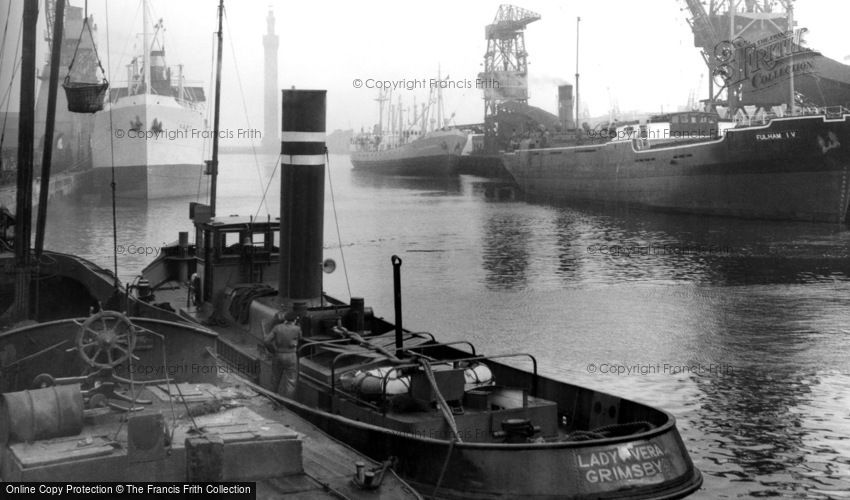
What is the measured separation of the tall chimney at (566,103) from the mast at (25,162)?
10295 cm

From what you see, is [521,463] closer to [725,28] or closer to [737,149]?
[737,149]

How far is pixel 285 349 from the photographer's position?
14.3 metres

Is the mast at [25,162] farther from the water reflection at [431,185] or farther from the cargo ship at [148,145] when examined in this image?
the water reflection at [431,185]

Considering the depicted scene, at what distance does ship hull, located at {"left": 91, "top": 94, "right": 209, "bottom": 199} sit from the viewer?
78.5 m

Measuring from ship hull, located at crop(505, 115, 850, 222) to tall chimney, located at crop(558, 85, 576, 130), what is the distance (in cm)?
3945

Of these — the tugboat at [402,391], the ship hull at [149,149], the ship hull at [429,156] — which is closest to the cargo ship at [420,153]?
the ship hull at [429,156]

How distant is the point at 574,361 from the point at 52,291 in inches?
545

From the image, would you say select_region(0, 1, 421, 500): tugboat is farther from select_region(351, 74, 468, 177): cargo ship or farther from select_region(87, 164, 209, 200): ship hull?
select_region(351, 74, 468, 177): cargo ship

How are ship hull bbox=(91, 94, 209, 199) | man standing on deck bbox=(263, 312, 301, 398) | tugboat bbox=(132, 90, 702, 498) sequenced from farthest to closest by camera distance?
ship hull bbox=(91, 94, 209, 199), man standing on deck bbox=(263, 312, 301, 398), tugboat bbox=(132, 90, 702, 498)

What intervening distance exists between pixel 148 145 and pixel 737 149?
48.2m

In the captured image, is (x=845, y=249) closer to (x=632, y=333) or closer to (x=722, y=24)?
(x=632, y=333)

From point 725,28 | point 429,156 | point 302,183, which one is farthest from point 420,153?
point 302,183

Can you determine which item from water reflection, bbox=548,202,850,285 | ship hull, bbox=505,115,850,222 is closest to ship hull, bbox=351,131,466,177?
ship hull, bbox=505,115,850,222

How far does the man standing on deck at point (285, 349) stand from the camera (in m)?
14.3
